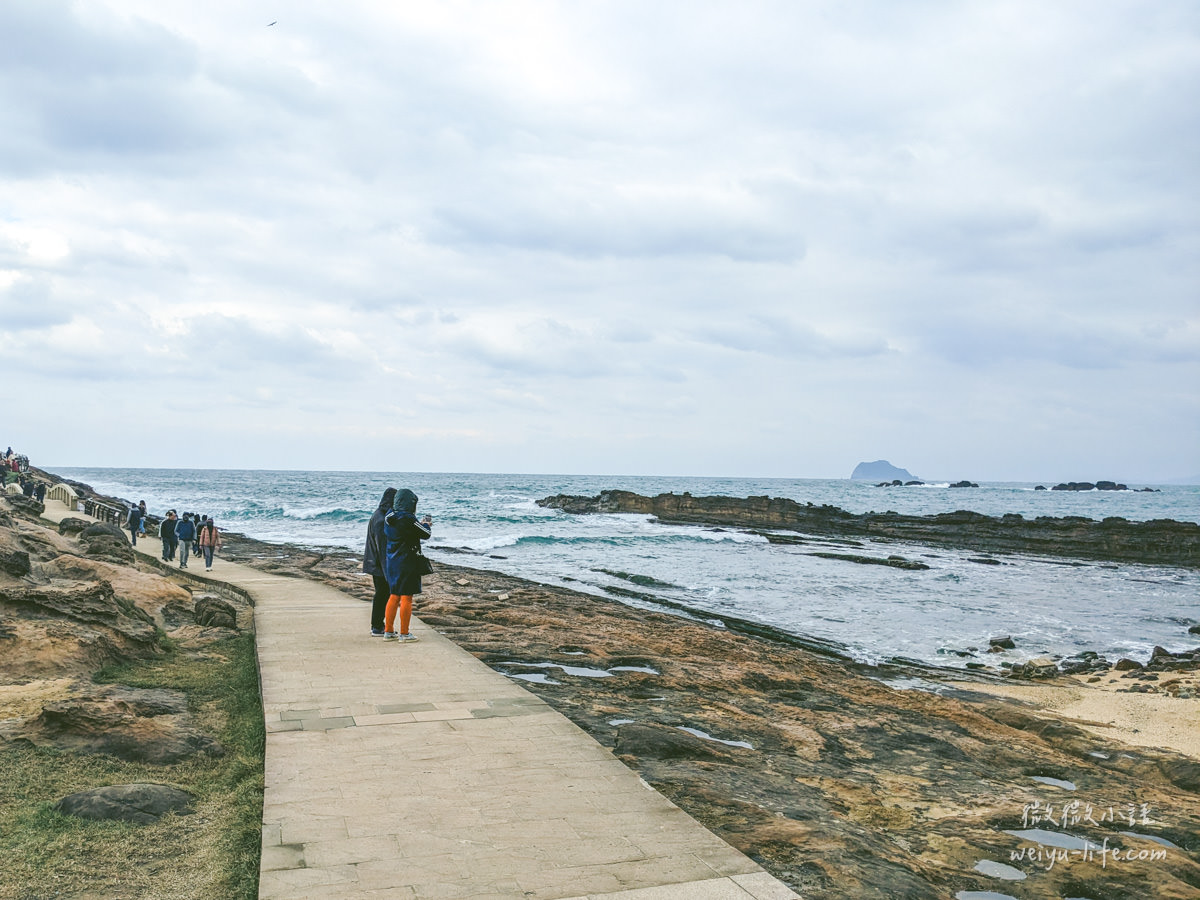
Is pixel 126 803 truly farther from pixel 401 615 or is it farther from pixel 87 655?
pixel 401 615

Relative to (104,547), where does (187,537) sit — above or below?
below

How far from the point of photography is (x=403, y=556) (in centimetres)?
864

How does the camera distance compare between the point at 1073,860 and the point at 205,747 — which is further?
the point at 205,747

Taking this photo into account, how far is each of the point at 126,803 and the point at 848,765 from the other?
4726 mm

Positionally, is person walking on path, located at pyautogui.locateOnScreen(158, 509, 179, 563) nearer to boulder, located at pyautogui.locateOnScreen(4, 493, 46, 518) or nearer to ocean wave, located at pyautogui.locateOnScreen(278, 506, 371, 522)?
boulder, located at pyautogui.locateOnScreen(4, 493, 46, 518)

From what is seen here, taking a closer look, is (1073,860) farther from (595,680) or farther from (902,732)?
(595,680)

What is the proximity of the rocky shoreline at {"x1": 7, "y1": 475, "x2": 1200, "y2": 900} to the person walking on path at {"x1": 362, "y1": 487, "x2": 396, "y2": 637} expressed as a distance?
1.01 m

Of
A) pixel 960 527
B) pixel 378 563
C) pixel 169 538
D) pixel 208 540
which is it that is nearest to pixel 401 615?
pixel 378 563

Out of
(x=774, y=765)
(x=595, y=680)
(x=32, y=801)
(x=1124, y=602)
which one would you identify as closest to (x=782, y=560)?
(x=1124, y=602)

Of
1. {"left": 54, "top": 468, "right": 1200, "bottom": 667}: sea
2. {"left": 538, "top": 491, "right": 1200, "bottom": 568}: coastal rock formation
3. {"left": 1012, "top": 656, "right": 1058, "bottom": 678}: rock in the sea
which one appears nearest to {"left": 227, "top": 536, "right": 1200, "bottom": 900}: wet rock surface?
{"left": 1012, "top": 656, "right": 1058, "bottom": 678}: rock in the sea

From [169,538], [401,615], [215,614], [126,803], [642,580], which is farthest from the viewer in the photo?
[642,580]

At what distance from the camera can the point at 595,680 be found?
8.30 m

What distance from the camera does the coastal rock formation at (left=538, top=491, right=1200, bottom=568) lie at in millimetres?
39531

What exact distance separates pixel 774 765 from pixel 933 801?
1.04 meters
